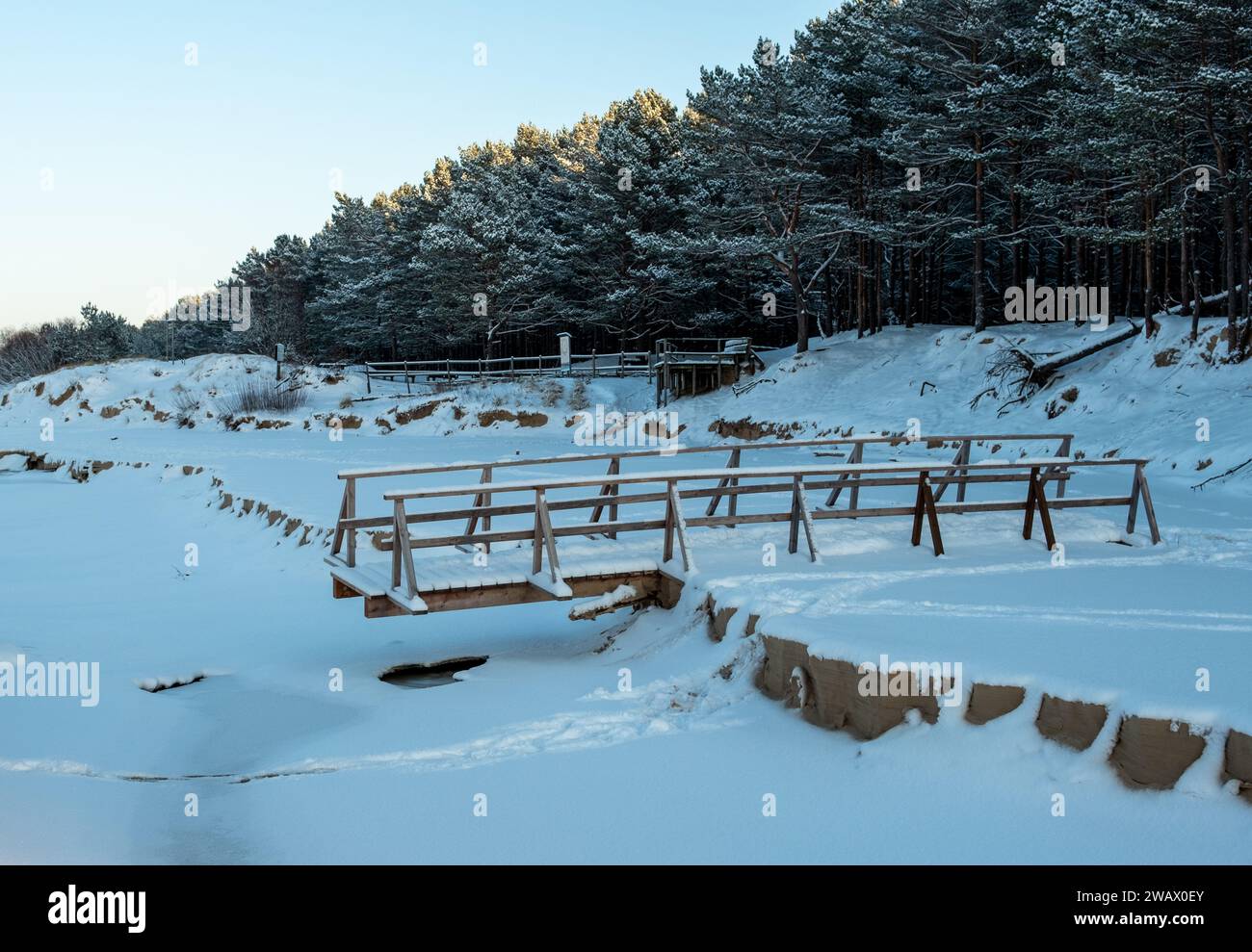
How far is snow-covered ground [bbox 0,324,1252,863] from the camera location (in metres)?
5.85

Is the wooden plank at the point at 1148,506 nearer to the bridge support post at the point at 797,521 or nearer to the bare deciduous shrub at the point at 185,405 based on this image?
the bridge support post at the point at 797,521

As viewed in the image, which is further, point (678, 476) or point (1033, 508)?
point (1033, 508)

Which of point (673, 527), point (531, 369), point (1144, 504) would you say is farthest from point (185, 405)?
point (1144, 504)

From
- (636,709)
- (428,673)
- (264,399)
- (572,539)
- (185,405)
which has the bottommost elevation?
(428,673)

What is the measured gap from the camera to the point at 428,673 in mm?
10273

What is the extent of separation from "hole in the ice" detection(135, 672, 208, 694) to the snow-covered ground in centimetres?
3

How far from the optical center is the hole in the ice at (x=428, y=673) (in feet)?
32.3

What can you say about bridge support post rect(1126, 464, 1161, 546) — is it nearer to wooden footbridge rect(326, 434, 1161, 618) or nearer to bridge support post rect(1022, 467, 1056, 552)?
wooden footbridge rect(326, 434, 1161, 618)

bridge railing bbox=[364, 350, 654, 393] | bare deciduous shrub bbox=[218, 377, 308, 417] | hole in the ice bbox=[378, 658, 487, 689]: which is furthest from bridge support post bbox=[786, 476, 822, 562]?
bare deciduous shrub bbox=[218, 377, 308, 417]

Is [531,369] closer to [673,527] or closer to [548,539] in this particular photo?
[673,527]

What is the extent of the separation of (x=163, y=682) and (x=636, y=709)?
476cm
